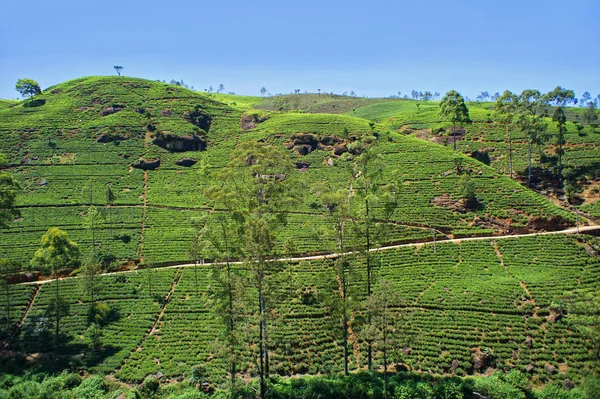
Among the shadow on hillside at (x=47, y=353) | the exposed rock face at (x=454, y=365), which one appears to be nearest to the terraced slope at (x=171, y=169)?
the exposed rock face at (x=454, y=365)

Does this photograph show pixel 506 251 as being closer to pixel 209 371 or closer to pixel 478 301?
pixel 478 301

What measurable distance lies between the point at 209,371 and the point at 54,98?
398 ft

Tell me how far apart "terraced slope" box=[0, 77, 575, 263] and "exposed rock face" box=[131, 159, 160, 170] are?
0.25m

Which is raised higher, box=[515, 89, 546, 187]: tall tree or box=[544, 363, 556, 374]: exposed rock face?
box=[515, 89, 546, 187]: tall tree

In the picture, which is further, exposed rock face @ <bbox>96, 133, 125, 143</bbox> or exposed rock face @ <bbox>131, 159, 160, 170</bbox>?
exposed rock face @ <bbox>96, 133, 125, 143</bbox>

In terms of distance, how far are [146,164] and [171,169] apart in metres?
5.75

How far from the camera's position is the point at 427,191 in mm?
69750

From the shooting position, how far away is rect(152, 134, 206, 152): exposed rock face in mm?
97312

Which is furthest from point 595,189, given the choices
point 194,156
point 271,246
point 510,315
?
point 194,156

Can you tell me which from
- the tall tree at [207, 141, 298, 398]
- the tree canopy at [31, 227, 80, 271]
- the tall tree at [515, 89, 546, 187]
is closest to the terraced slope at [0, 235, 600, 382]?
the tall tree at [207, 141, 298, 398]

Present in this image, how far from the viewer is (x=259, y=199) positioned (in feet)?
103

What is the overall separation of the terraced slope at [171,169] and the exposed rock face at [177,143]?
0.28m

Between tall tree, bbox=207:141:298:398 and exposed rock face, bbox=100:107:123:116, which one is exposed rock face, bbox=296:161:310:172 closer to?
tall tree, bbox=207:141:298:398

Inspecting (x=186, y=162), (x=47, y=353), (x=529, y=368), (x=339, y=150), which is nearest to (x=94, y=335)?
(x=47, y=353)
